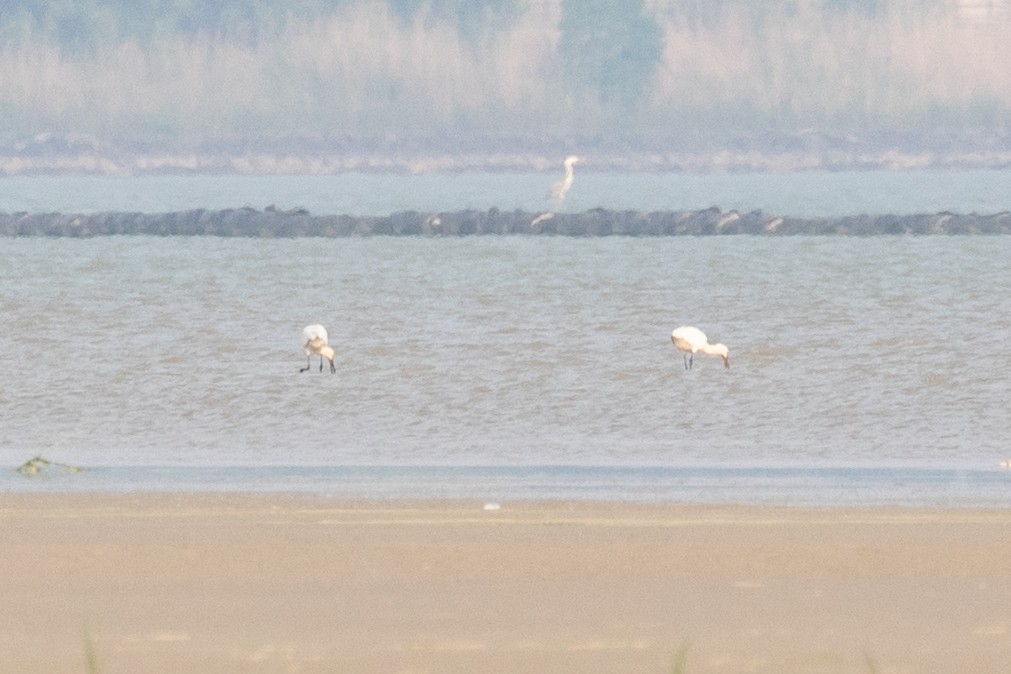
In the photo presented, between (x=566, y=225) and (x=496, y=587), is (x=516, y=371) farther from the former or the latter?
(x=566, y=225)

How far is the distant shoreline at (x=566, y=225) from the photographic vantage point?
70.2 metres

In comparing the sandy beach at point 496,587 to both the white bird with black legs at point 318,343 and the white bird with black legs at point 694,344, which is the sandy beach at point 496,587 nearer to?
the white bird with black legs at point 694,344

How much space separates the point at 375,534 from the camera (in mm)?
12734

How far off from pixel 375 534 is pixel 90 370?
12.9 metres

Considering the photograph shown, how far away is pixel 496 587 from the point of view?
10.9 metres

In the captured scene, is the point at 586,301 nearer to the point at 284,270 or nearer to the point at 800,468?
the point at 284,270

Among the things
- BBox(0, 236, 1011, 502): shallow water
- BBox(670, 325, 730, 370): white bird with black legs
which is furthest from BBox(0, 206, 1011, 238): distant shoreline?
BBox(670, 325, 730, 370): white bird with black legs

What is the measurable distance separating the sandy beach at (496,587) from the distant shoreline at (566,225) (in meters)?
56.1

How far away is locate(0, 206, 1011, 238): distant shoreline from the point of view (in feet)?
230

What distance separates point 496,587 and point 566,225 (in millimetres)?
60187

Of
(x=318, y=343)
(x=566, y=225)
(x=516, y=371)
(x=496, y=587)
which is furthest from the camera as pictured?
(x=566, y=225)

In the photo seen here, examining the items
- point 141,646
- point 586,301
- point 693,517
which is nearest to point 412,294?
point 586,301

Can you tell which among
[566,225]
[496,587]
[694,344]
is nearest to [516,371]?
[694,344]

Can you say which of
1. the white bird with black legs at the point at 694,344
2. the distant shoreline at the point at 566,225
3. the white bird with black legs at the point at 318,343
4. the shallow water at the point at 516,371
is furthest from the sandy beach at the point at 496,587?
the distant shoreline at the point at 566,225
